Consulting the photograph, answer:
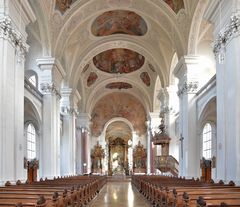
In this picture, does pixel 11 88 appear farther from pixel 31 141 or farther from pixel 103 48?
pixel 103 48

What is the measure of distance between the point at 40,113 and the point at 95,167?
23777 millimetres

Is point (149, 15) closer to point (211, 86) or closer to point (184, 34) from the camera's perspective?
point (184, 34)

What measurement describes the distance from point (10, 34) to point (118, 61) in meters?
23.0

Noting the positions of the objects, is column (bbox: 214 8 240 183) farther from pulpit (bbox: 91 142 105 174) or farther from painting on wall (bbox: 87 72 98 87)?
pulpit (bbox: 91 142 105 174)

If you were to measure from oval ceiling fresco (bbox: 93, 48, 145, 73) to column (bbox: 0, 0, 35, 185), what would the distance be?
64.6 feet

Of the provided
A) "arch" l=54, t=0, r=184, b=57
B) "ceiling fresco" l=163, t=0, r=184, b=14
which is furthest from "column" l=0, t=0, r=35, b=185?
"ceiling fresco" l=163, t=0, r=184, b=14

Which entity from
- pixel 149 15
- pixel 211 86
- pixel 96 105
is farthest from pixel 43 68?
pixel 96 105

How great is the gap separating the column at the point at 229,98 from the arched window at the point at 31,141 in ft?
41.2

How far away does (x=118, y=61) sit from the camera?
34625 millimetres

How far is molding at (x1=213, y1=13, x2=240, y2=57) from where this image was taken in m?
11.1

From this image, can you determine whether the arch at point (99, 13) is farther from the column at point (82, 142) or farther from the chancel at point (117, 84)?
the column at point (82, 142)

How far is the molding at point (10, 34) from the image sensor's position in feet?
37.6

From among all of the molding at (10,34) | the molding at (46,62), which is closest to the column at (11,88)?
the molding at (10,34)

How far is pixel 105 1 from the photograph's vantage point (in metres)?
22.1
